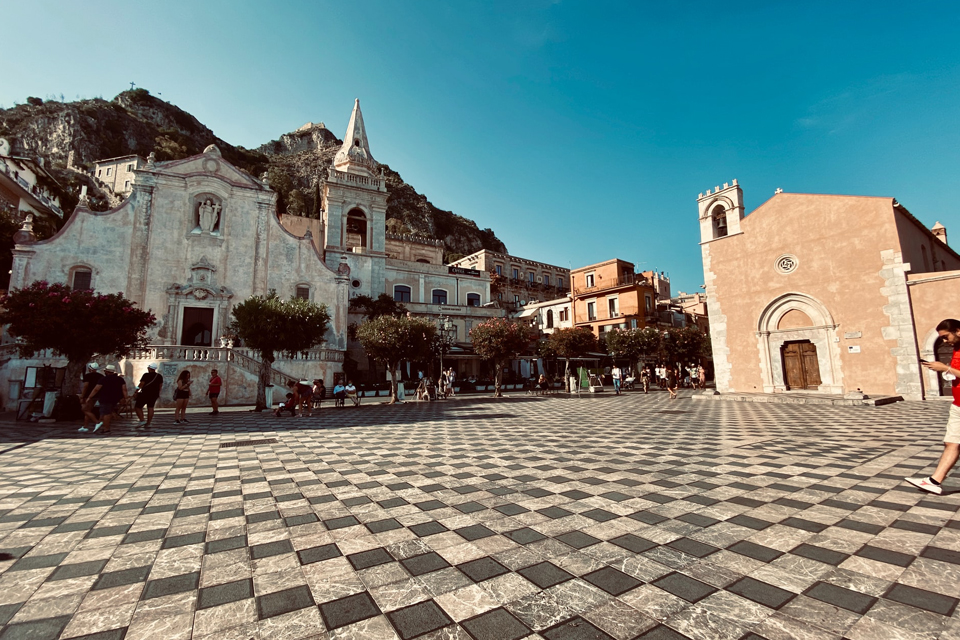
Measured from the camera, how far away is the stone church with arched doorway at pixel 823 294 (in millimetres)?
15641

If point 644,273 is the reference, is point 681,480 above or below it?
below

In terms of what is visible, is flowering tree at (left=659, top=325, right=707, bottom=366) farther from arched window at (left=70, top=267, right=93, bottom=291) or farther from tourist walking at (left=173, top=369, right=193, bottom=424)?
arched window at (left=70, top=267, right=93, bottom=291)

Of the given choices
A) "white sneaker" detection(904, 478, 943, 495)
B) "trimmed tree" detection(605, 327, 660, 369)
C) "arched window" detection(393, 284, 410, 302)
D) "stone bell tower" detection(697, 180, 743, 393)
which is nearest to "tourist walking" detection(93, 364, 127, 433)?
"white sneaker" detection(904, 478, 943, 495)

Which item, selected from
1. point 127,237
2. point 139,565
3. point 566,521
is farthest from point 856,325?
point 127,237

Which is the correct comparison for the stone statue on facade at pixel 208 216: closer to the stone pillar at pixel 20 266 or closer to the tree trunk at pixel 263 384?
the stone pillar at pixel 20 266

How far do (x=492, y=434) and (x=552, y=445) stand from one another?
1874 millimetres

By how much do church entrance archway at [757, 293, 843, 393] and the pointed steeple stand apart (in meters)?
32.8

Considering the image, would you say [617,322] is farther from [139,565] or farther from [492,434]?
[139,565]

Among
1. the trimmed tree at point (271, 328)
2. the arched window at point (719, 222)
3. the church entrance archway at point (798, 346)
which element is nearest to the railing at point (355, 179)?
the trimmed tree at point (271, 328)

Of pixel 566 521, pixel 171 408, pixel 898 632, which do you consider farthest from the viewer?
pixel 171 408

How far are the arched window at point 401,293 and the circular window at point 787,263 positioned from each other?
Answer: 27170mm

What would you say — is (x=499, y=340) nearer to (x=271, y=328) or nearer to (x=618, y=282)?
(x=271, y=328)

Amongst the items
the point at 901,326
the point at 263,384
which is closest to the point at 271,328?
the point at 263,384

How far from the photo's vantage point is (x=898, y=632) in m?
2.03
